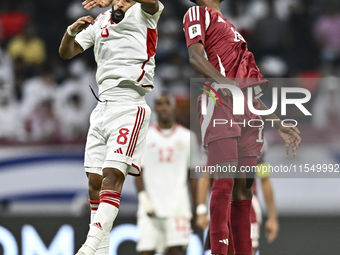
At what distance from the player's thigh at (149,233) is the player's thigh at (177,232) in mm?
119

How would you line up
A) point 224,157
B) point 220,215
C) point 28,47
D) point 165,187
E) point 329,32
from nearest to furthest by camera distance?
1. point 220,215
2. point 224,157
3. point 165,187
4. point 28,47
5. point 329,32

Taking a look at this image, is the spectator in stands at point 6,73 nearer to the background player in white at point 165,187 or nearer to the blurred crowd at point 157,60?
the blurred crowd at point 157,60

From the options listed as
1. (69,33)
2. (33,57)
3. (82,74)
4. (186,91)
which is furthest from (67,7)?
(69,33)

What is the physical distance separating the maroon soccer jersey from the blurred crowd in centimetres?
472

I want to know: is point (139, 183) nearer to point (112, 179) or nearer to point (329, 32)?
point (112, 179)

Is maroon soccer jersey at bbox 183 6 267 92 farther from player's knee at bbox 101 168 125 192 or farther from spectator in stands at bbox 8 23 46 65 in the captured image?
spectator in stands at bbox 8 23 46 65

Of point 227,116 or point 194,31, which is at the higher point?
point 194,31

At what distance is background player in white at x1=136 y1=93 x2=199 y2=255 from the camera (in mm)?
7613

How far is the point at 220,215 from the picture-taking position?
4309mm

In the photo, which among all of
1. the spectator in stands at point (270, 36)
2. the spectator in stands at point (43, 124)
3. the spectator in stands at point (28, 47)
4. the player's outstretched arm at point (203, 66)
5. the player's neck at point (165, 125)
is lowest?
the player's outstretched arm at point (203, 66)

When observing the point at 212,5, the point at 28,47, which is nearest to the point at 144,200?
the point at 212,5

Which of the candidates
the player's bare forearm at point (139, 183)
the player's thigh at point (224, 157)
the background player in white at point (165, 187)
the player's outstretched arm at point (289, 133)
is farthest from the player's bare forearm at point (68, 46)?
the player's bare forearm at point (139, 183)

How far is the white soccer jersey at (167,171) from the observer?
25.4 feet

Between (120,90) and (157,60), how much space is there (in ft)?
24.2
